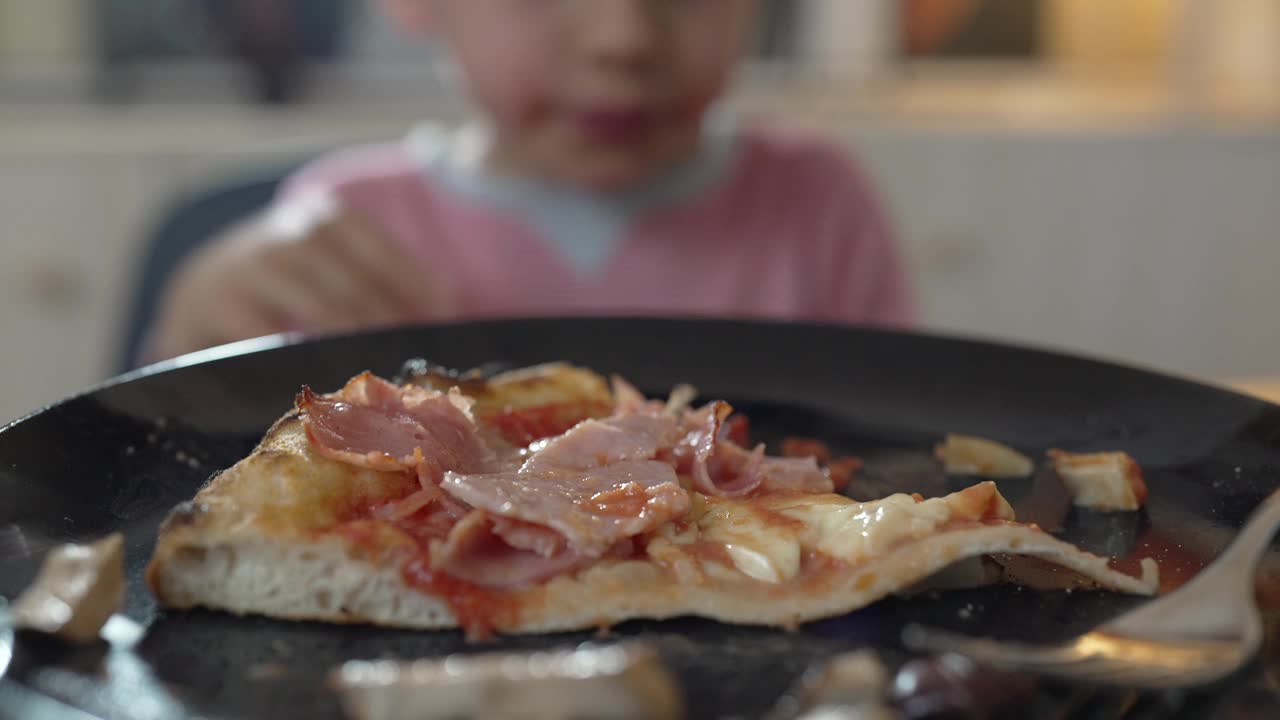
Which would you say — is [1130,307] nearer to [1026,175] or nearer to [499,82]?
[1026,175]

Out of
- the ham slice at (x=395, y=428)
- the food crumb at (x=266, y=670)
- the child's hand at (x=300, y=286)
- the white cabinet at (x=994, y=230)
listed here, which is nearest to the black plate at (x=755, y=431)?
the food crumb at (x=266, y=670)

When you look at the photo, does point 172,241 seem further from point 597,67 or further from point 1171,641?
point 1171,641

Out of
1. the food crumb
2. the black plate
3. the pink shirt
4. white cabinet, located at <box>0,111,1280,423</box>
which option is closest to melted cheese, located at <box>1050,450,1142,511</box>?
the black plate

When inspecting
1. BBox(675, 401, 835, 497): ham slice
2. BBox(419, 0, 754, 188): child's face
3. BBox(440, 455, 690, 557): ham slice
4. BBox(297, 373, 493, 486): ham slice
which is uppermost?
BBox(419, 0, 754, 188): child's face

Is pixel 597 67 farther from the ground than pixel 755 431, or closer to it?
farther from the ground

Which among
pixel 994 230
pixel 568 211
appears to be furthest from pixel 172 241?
pixel 994 230

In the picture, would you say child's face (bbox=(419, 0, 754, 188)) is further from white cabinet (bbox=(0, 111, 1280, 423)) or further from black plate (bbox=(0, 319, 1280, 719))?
white cabinet (bbox=(0, 111, 1280, 423))
